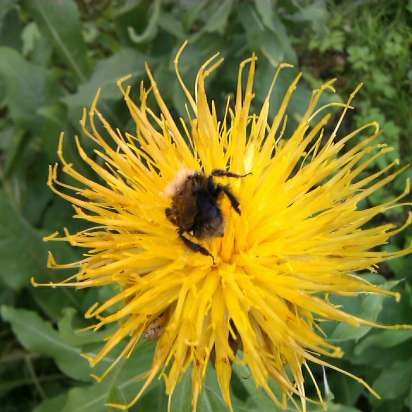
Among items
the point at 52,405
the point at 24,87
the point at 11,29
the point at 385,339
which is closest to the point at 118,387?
the point at 52,405

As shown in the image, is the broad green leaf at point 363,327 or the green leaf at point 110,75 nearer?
the broad green leaf at point 363,327

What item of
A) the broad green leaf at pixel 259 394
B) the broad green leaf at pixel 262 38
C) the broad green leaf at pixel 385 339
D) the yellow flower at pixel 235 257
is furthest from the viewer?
the broad green leaf at pixel 262 38

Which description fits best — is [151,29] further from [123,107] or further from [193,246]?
[193,246]

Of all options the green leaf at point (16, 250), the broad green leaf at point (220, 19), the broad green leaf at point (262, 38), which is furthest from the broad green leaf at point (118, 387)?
the broad green leaf at point (220, 19)

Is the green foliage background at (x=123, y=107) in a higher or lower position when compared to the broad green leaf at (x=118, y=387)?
higher

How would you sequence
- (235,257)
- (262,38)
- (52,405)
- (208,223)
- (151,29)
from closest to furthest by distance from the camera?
(208,223) < (235,257) < (52,405) < (262,38) < (151,29)

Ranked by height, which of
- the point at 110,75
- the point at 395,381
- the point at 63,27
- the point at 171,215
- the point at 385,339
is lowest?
the point at 395,381

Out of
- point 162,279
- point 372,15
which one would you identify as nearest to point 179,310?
point 162,279

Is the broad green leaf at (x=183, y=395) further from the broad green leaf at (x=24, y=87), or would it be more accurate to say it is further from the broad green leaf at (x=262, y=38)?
the broad green leaf at (x=24, y=87)
